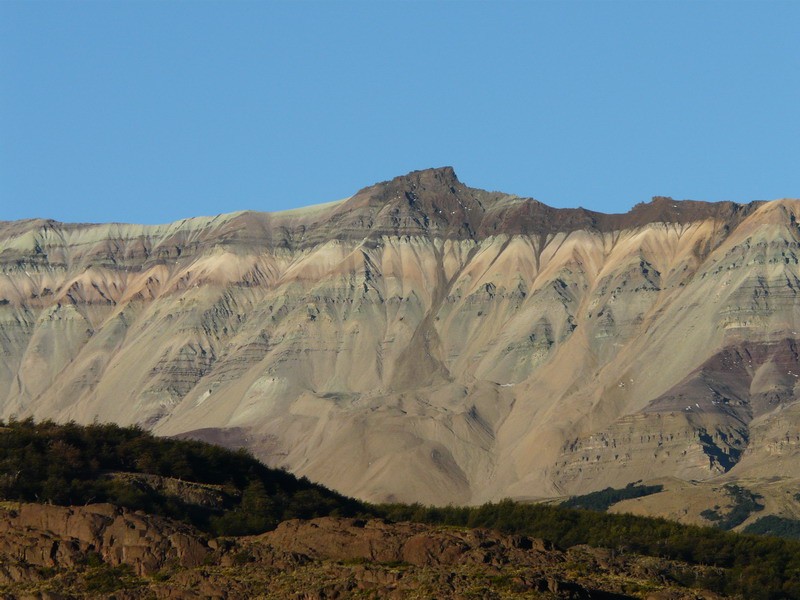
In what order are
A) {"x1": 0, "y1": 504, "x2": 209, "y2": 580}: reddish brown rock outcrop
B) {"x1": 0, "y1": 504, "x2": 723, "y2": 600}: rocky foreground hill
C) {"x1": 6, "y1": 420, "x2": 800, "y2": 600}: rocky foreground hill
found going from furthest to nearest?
{"x1": 0, "y1": 504, "x2": 209, "y2": 580}: reddish brown rock outcrop → {"x1": 6, "y1": 420, "x2": 800, "y2": 600}: rocky foreground hill → {"x1": 0, "y1": 504, "x2": 723, "y2": 600}: rocky foreground hill

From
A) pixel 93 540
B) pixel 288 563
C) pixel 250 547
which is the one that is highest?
pixel 93 540

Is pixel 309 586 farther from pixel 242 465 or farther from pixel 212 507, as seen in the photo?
pixel 242 465

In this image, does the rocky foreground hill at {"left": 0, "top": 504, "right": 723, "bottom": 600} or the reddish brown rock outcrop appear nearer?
the rocky foreground hill at {"left": 0, "top": 504, "right": 723, "bottom": 600}

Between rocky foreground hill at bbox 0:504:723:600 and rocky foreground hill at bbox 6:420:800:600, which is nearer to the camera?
rocky foreground hill at bbox 0:504:723:600

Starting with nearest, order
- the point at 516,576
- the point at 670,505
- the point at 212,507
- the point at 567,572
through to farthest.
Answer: the point at 516,576, the point at 567,572, the point at 212,507, the point at 670,505

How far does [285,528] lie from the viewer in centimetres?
6331

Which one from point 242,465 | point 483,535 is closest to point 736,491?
point 242,465

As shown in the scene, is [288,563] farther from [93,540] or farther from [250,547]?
[93,540]

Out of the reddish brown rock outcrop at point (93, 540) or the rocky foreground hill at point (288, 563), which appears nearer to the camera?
the rocky foreground hill at point (288, 563)

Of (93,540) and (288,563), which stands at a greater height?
(93,540)

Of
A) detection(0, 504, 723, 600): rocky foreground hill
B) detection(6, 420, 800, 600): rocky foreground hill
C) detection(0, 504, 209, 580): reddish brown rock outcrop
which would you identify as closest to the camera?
detection(0, 504, 723, 600): rocky foreground hill

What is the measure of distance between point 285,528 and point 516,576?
11.6m

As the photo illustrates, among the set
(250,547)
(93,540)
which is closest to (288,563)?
(250,547)

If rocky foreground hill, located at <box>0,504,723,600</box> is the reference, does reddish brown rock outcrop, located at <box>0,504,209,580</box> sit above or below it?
above
